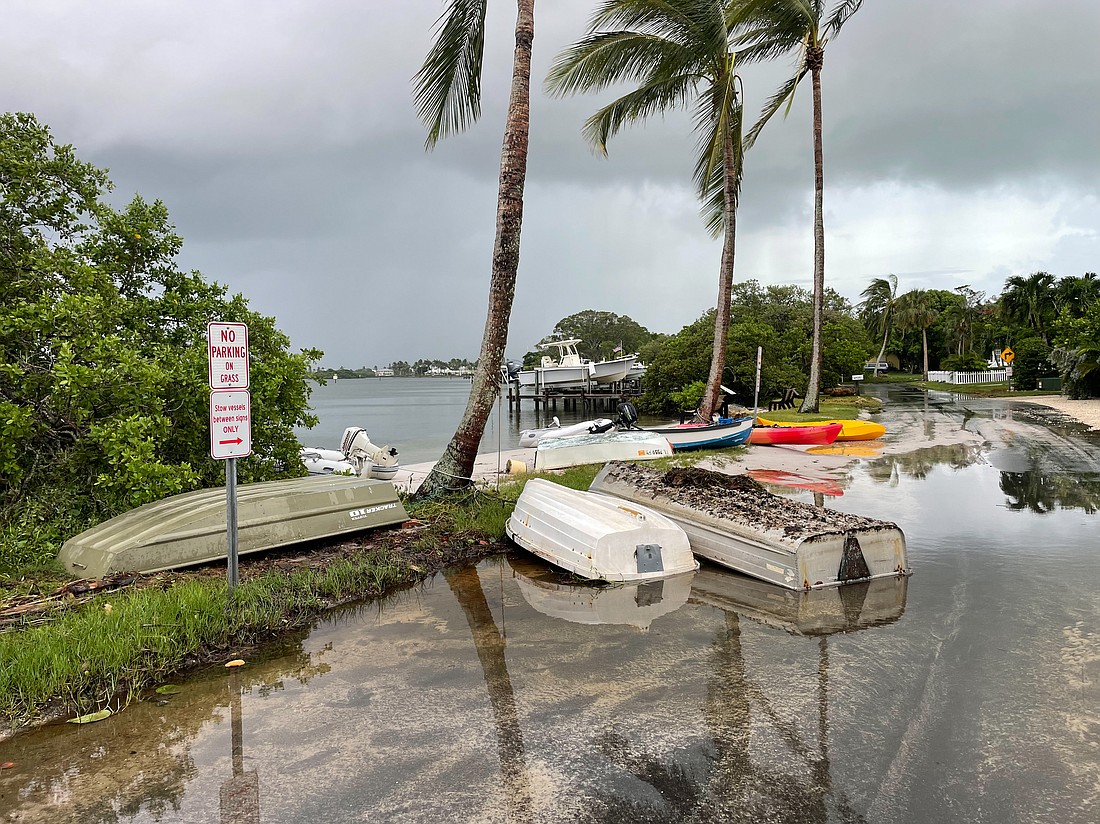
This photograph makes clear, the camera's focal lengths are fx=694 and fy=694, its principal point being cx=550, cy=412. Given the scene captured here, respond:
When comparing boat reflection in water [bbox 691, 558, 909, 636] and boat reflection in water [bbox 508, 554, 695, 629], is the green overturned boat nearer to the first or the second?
boat reflection in water [bbox 508, 554, 695, 629]

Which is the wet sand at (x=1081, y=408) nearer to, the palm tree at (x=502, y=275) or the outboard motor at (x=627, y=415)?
the outboard motor at (x=627, y=415)

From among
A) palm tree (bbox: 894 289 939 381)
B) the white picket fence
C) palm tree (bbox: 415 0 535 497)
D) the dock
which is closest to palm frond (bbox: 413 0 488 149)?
palm tree (bbox: 415 0 535 497)

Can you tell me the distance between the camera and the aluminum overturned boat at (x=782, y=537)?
5.97 metres

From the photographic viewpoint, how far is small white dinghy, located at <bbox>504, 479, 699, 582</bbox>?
20.6ft

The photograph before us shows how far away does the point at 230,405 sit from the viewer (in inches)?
210

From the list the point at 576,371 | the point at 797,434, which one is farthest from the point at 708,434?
the point at 576,371

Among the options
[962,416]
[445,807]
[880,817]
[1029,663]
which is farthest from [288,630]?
[962,416]

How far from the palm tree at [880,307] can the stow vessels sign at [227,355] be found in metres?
84.0

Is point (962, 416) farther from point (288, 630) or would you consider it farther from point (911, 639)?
point (288, 630)

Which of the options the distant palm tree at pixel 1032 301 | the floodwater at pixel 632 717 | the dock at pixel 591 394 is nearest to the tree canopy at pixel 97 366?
the floodwater at pixel 632 717

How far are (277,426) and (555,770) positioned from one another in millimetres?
6806

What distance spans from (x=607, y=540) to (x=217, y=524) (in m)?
3.45

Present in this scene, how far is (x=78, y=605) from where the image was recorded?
16.6 feet

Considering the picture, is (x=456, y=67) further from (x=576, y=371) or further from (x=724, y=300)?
(x=576, y=371)
